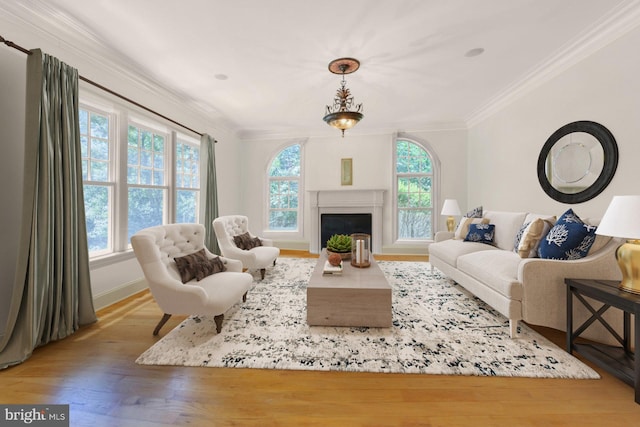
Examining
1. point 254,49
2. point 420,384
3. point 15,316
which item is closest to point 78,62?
point 254,49

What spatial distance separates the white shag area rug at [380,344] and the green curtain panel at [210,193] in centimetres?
226

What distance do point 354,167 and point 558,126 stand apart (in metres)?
3.43

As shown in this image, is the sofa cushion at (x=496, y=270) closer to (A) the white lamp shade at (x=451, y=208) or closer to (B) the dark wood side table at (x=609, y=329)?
(B) the dark wood side table at (x=609, y=329)

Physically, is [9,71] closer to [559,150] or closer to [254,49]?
[254,49]

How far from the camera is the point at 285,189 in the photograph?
627 cm

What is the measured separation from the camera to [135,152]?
11.5 ft

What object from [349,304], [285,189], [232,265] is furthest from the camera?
[285,189]

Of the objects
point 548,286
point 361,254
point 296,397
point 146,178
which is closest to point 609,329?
point 548,286

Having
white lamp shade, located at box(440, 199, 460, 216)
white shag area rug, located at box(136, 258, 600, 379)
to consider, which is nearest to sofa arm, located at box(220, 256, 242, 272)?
white shag area rug, located at box(136, 258, 600, 379)

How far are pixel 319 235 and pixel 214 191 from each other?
7.86ft

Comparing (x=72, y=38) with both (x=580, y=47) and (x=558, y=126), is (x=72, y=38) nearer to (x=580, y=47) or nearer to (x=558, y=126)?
(x=580, y=47)

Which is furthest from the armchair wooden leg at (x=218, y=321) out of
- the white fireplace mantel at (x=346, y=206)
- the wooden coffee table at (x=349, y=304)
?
the white fireplace mantel at (x=346, y=206)

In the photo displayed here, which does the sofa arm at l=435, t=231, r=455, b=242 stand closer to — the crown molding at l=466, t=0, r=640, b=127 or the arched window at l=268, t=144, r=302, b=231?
the crown molding at l=466, t=0, r=640, b=127

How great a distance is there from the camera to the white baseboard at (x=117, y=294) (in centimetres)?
282
